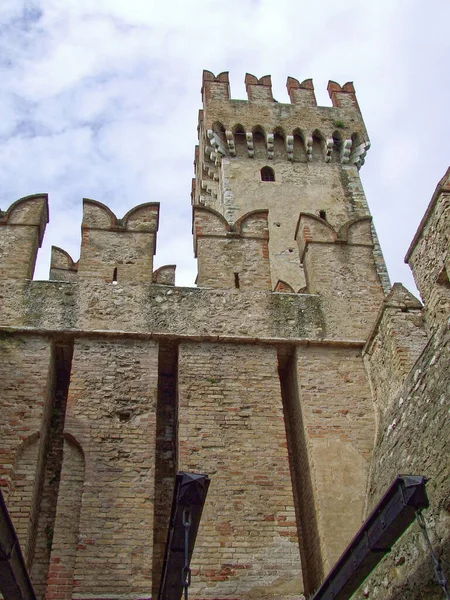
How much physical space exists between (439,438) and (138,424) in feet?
10.2

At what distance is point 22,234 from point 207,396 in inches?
130

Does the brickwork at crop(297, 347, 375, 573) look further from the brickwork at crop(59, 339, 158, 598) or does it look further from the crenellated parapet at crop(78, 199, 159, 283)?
the crenellated parapet at crop(78, 199, 159, 283)

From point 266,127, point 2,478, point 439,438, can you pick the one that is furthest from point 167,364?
point 266,127

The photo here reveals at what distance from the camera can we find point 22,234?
868 cm

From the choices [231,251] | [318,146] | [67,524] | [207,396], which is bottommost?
[67,524]

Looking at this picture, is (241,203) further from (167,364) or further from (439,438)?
(439,438)

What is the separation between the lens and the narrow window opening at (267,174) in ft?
55.7

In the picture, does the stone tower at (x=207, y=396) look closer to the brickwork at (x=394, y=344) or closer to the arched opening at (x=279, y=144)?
the brickwork at (x=394, y=344)

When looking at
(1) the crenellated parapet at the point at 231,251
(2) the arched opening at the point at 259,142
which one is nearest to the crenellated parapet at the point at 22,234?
(1) the crenellated parapet at the point at 231,251

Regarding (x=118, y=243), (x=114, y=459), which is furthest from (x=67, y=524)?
(x=118, y=243)

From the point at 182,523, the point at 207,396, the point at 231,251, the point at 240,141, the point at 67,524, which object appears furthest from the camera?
the point at 240,141

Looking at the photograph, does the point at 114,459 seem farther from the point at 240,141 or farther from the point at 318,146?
the point at 318,146

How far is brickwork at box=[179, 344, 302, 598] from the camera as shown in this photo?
20.2 ft

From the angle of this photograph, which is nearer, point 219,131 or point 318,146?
point 219,131
